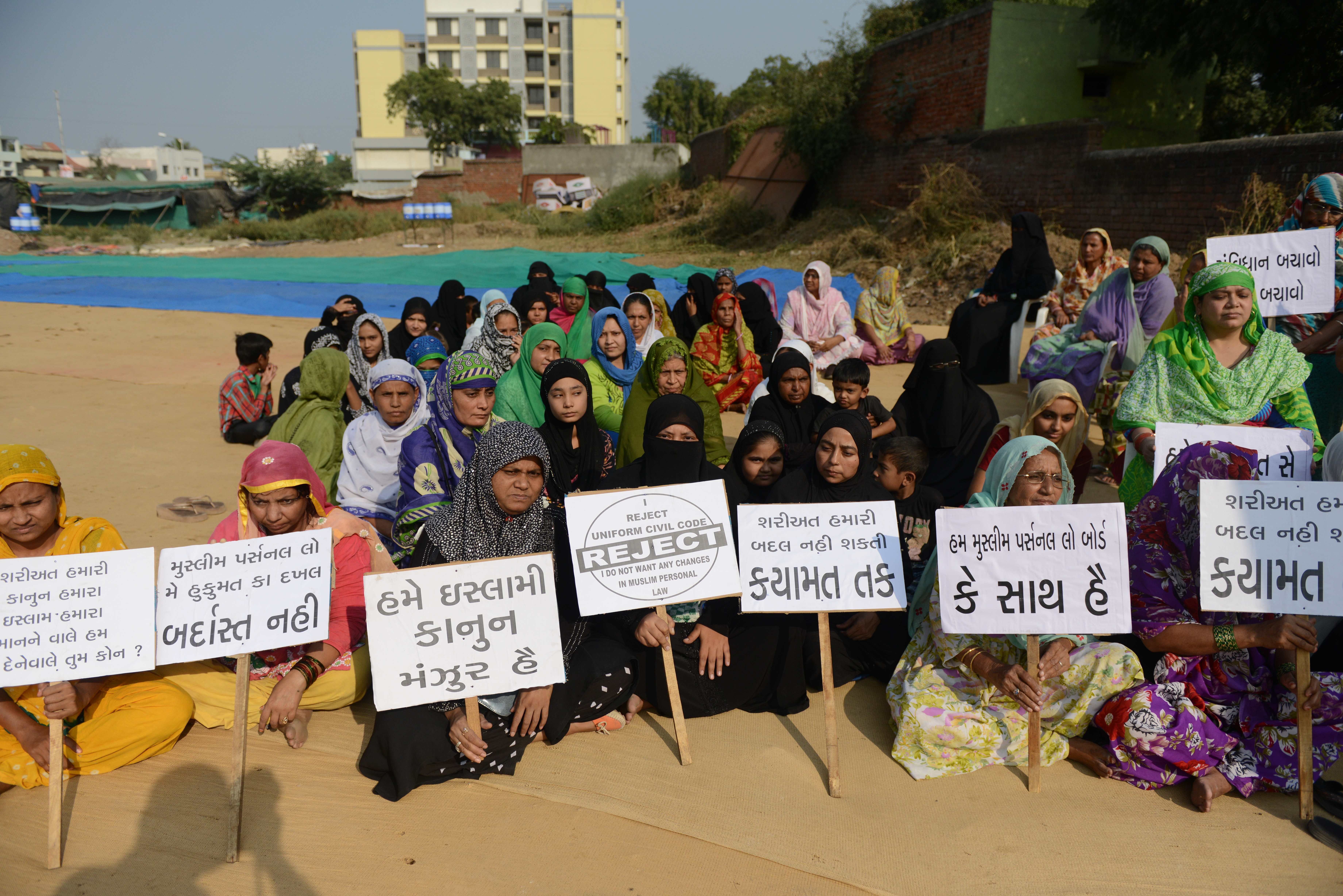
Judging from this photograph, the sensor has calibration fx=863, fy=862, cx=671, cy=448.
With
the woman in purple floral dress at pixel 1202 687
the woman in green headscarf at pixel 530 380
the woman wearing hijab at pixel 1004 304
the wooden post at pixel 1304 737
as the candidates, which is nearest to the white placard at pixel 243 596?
the woman in green headscarf at pixel 530 380

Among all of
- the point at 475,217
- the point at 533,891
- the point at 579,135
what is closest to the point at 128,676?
the point at 533,891

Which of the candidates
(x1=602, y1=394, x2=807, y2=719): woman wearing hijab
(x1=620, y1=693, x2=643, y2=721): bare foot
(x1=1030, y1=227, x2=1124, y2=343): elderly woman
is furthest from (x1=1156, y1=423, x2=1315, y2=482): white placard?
(x1=1030, y1=227, x2=1124, y2=343): elderly woman

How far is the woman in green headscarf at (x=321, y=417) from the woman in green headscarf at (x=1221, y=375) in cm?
451

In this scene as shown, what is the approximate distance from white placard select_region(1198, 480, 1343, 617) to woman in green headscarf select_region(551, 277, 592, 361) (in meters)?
5.10

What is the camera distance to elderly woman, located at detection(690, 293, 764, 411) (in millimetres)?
7840

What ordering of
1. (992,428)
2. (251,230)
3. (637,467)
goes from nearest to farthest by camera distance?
(637,467) → (992,428) → (251,230)

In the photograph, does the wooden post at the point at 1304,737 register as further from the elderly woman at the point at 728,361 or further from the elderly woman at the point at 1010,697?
the elderly woman at the point at 728,361

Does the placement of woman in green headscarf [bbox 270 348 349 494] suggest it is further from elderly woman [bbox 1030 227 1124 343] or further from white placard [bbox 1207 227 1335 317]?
elderly woman [bbox 1030 227 1124 343]

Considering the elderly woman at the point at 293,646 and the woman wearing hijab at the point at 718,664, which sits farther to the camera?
the woman wearing hijab at the point at 718,664

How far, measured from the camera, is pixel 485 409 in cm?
458

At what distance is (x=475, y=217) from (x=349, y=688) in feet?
97.6

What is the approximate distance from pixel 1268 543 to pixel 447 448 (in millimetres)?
3598

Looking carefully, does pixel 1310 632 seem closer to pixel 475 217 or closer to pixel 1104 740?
pixel 1104 740

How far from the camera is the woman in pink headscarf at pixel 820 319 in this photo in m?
9.30
